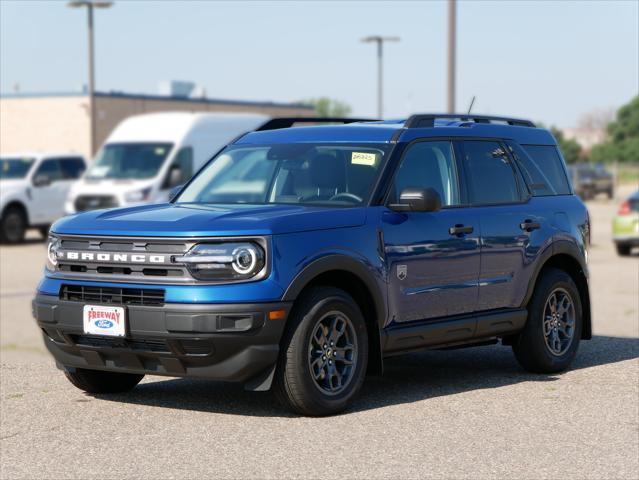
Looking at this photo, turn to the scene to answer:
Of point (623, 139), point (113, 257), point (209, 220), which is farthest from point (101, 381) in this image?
point (623, 139)

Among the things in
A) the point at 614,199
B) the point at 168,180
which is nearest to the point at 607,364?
the point at 168,180

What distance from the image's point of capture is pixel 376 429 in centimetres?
723

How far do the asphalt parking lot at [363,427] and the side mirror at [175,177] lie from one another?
1498 cm

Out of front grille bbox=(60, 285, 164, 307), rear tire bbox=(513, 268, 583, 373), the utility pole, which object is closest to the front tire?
front grille bbox=(60, 285, 164, 307)

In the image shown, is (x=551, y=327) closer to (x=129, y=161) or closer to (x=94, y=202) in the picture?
(x=94, y=202)

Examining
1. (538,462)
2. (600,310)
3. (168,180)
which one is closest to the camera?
(538,462)

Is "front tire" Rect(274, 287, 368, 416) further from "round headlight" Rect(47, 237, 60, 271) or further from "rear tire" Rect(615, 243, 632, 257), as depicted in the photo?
"rear tire" Rect(615, 243, 632, 257)

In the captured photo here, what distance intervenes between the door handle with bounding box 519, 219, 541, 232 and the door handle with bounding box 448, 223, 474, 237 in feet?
2.12

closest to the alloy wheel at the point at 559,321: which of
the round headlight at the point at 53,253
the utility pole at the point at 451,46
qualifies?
the round headlight at the point at 53,253

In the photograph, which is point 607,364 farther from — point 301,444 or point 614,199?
point 614,199

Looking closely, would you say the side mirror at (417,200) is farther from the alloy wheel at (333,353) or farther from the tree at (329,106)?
the tree at (329,106)

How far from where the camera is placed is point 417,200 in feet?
26.5

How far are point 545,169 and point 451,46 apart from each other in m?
11.7

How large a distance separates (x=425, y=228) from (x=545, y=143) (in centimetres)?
208
